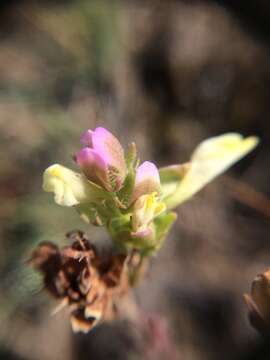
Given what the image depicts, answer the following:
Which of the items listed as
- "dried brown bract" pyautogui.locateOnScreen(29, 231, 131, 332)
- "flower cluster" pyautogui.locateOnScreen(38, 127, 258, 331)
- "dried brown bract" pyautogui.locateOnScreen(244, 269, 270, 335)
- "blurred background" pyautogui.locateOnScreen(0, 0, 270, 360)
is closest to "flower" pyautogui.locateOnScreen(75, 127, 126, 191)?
"flower cluster" pyautogui.locateOnScreen(38, 127, 258, 331)

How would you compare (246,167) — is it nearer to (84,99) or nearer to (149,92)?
(149,92)

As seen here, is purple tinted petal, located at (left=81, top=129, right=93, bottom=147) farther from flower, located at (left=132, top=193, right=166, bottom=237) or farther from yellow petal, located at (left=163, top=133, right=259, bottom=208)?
yellow petal, located at (left=163, top=133, right=259, bottom=208)

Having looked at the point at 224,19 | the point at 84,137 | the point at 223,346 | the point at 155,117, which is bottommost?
the point at 223,346

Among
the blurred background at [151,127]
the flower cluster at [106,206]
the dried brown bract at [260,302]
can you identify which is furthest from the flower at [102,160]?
the blurred background at [151,127]

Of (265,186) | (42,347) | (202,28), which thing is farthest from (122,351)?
(202,28)

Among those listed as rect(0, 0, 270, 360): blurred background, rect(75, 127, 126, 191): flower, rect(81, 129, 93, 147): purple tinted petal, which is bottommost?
rect(75, 127, 126, 191): flower

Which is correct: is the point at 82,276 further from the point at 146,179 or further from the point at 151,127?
the point at 151,127
